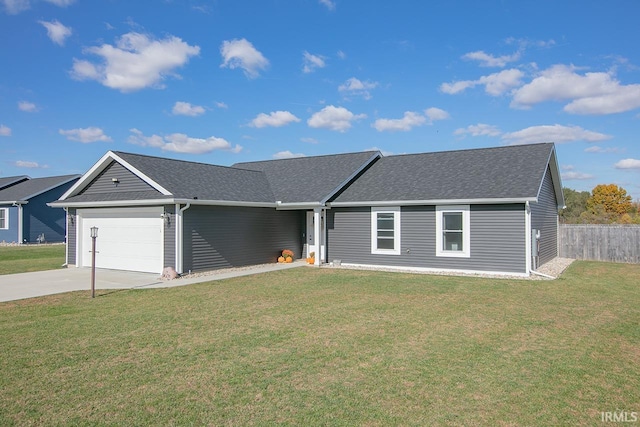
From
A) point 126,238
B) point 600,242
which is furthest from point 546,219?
point 126,238

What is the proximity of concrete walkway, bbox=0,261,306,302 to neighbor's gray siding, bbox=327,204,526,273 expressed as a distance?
9.18 ft

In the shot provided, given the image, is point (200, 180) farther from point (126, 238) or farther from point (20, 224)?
point (20, 224)

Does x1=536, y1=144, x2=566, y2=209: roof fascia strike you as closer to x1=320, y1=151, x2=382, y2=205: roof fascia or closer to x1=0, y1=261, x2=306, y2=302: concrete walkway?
x1=320, y1=151, x2=382, y2=205: roof fascia

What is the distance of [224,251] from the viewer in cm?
1591

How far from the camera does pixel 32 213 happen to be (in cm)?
3005

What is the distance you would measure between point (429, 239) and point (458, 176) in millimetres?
2824

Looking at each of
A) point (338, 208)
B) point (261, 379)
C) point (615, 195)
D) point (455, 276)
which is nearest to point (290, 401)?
point (261, 379)

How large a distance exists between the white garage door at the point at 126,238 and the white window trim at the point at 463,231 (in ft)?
31.8

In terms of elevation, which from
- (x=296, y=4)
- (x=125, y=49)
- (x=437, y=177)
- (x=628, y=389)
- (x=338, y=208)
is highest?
(x=296, y=4)

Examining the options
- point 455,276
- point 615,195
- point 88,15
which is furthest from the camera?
point 615,195

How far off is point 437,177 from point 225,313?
1074 centimetres

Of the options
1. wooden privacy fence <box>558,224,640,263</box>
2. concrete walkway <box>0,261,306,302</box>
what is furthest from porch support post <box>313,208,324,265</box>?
wooden privacy fence <box>558,224,640,263</box>

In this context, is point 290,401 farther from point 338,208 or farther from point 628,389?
point 338,208

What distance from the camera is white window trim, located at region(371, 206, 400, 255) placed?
52.3 feet
